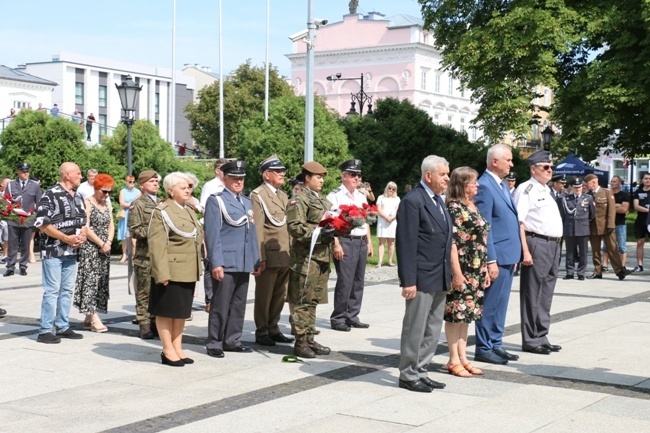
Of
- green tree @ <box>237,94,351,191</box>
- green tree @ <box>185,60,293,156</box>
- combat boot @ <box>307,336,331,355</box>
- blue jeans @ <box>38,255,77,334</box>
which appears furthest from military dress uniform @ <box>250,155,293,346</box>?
green tree @ <box>185,60,293,156</box>

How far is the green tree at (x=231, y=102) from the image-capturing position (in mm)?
63750

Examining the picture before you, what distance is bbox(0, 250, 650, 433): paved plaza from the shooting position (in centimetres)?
660

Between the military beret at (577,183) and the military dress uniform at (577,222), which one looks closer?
the military dress uniform at (577,222)

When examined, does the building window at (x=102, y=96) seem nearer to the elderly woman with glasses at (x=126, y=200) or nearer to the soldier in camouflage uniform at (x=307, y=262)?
the elderly woman with glasses at (x=126, y=200)

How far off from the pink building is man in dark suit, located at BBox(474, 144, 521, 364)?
7102 cm

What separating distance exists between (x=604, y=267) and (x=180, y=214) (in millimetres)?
12716

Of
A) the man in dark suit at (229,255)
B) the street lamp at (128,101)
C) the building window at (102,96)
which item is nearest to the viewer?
the man in dark suit at (229,255)

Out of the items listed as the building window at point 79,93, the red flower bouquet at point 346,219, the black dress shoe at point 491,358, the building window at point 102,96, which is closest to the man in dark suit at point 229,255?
the red flower bouquet at point 346,219

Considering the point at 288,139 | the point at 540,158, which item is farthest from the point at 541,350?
the point at 288,139

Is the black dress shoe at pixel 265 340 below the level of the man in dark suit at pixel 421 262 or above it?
below

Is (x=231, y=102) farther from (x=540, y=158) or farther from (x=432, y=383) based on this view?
(x=432, y=383)

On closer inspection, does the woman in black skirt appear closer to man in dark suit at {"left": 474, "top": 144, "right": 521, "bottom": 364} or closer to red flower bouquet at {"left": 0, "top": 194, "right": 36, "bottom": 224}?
man in dark suit at {"left": 474, "top": 144, "right": 521, "bottom": 364}

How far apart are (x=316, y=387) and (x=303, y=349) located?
1376 mm

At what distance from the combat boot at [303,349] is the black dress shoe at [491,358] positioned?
1.59 m
